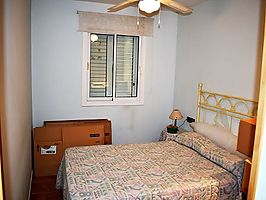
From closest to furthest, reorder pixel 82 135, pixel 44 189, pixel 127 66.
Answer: pixel 44 189 < pixel 82 135 < pixel 127 66

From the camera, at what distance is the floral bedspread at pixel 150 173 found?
2094 mm

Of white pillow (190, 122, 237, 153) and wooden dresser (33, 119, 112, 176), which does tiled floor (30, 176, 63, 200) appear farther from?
white pillow (190, 122, 237, 153)

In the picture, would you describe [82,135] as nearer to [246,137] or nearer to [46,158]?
[46,158]

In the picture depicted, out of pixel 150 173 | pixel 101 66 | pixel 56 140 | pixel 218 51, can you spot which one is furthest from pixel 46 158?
pixel 218 51

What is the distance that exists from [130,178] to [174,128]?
174 cm

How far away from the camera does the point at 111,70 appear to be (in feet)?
13.9

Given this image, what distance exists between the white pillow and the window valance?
1823 millimetres

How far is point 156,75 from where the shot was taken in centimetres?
441

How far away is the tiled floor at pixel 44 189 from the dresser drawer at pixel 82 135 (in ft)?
1.69

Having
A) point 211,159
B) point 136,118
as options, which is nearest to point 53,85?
point 136,118

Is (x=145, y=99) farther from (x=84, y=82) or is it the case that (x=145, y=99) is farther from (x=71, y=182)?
(x=71, y=182)

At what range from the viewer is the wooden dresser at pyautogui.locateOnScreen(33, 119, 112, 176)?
11.7 feet

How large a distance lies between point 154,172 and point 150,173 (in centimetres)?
5

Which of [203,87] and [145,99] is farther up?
[203,87]
